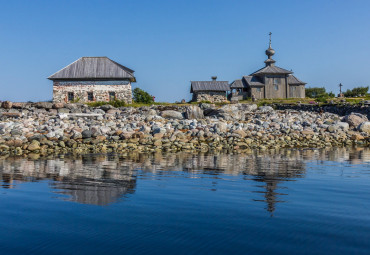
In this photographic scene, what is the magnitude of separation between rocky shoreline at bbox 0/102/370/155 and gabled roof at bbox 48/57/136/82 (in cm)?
1051

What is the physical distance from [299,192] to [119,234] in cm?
315

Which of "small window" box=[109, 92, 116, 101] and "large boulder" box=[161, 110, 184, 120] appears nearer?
"large boulder" box=[161, 110, 184, 120]

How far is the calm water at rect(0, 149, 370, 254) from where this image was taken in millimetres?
3098

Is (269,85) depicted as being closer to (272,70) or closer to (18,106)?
(272,70)

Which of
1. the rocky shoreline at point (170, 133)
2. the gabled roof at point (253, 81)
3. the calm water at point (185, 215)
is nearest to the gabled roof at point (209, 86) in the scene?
the gabled roof at point (253, 81)

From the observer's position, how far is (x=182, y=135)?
17609mm

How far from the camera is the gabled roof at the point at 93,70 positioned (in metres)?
34.7

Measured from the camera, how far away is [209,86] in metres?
43.9

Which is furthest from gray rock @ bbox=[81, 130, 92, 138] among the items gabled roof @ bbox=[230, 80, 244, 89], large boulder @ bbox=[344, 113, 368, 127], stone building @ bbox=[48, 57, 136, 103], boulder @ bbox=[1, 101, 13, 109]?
gabled roof @ bbox=[230, 80, 244, 89]

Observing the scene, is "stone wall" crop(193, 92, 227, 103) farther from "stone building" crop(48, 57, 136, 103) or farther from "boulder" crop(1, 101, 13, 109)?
"boulder" crop(1, 101, 13, 109)

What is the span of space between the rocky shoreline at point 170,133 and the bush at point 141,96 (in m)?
12.3

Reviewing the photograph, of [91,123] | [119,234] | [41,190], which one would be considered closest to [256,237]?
[119,234]

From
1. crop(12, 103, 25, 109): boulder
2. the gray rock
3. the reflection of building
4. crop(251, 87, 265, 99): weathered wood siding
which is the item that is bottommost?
the reflection of building

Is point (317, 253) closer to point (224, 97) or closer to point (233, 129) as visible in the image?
point (233, 129)
